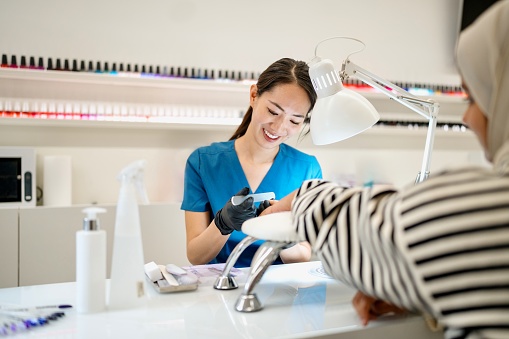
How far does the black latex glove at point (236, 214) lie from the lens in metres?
1.23

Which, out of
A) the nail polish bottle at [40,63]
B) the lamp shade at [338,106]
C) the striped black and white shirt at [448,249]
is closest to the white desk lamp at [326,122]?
the lamp shade at [338,106]

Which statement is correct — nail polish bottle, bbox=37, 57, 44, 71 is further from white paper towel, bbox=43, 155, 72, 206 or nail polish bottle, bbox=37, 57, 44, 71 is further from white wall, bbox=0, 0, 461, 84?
white paper towel, bbox=43, 155, 72, 206

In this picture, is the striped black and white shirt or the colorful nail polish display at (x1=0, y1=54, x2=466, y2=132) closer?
the striped black and white shirt

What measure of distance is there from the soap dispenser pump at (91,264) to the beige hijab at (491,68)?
26.7 inches

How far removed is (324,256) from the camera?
2.65ft

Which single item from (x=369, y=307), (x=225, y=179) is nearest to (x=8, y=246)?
(x=225, y=179)

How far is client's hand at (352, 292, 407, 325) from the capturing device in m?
A: 0.87

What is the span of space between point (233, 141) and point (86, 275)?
110 centimetres

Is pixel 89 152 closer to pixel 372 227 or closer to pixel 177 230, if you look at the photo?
pixel 177 230

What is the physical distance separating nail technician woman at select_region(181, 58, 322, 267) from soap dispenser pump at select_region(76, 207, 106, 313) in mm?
687

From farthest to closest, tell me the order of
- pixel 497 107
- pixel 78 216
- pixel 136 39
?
pixel 136 39
pixel 78 216
pixel 497 107

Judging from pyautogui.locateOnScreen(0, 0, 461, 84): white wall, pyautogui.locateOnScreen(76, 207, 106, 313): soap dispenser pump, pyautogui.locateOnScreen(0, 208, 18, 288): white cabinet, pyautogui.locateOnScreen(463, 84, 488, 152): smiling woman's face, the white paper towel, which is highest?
pyautogui.locateOnScreen(0, 0, 461, 84): white wall

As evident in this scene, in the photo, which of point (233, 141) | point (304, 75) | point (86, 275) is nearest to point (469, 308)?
point (86, 275)

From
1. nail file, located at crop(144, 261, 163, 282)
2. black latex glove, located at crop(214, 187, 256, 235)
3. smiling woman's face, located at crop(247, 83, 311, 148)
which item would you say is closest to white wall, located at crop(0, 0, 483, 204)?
smiling woman's face, located at crop(247, 83, 311, 148)
